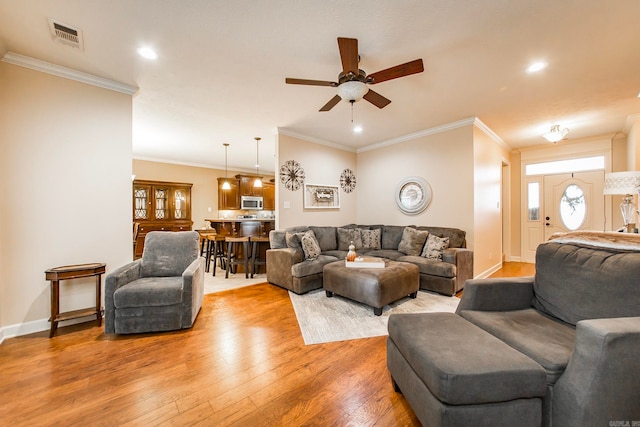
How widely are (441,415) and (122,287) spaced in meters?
2.82

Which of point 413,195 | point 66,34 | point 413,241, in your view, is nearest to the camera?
point 66,34

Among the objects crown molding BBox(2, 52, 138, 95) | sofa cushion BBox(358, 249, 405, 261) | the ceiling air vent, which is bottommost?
sofa cushion BBox(358, 249, 405, 261)

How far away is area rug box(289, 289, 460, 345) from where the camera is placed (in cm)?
248

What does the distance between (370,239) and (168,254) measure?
3.39m

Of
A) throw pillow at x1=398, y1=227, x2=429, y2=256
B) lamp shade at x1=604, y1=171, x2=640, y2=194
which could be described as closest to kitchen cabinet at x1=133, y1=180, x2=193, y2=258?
throw pillow at x1=398, y1=227, x2=429, y2=256

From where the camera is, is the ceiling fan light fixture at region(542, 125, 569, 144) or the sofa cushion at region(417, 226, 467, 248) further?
the ceiling fan light fixture at region(542, 125, 569, 144)

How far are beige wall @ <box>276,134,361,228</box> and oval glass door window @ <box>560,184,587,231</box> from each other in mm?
4451

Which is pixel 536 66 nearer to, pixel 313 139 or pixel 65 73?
pixel 313 139

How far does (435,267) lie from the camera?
3.63 m

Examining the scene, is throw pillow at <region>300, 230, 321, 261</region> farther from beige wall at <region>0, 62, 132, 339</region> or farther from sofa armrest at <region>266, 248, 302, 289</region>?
beige wall at <region>0, 62, 132, 339</region>

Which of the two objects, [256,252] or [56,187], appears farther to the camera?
[256,252]

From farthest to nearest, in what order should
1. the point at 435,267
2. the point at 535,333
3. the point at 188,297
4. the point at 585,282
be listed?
the point at 435,267, the point at 188,297, the point at 585,282, the point at 535,333

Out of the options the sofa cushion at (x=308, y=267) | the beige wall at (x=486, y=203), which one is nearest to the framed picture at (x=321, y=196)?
the sofa cushion at (x=308, y=267)

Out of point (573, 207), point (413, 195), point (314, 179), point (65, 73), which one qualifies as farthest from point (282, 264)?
point (573, 207)
